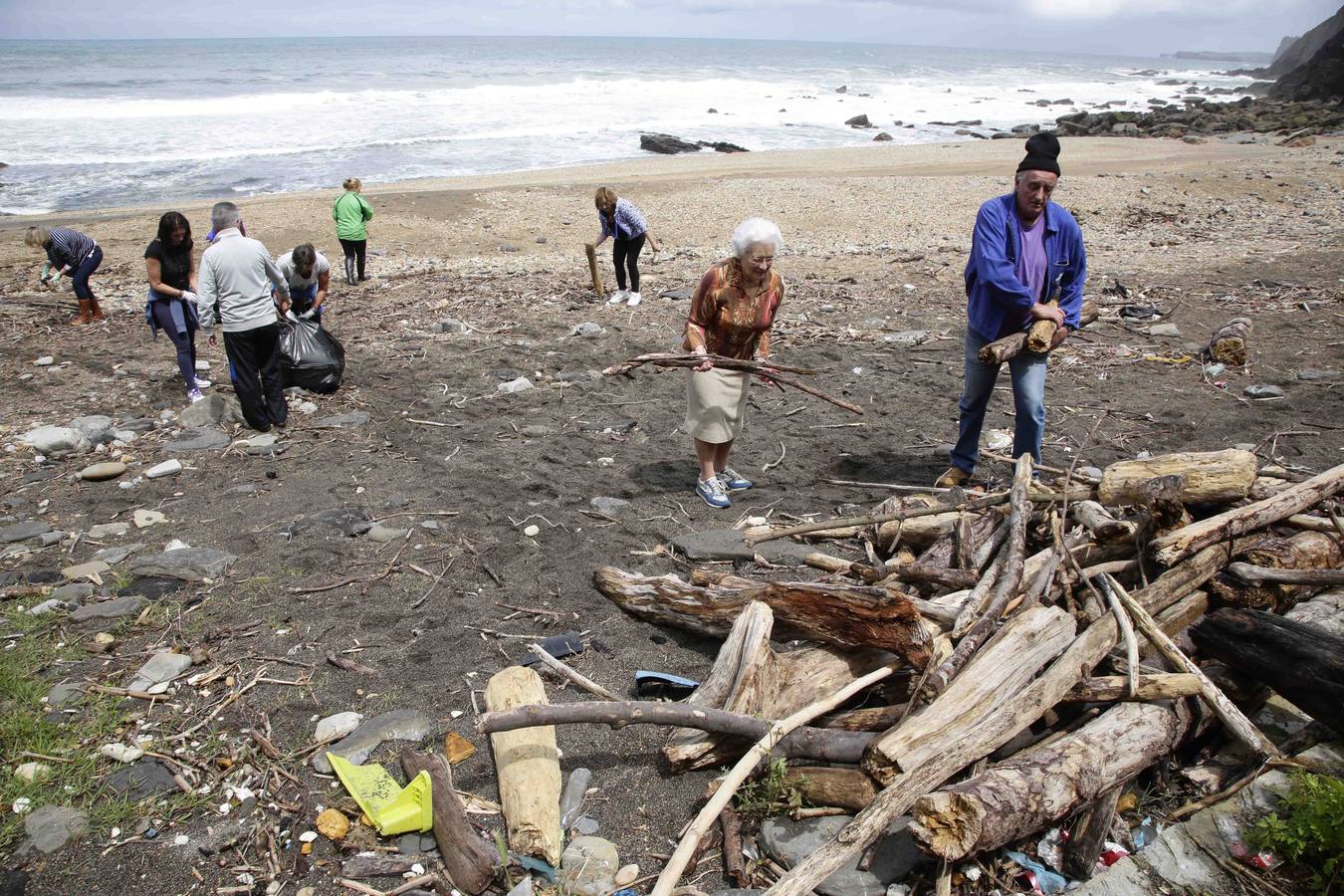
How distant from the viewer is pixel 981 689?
282 centimetres

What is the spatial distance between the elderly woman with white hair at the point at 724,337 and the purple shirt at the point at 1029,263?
1.37 m

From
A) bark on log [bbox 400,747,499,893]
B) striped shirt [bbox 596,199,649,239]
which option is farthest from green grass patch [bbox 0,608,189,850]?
striped shirt [bbox 596,199,649,239]

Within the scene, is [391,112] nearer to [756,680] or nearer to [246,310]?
[246,310]

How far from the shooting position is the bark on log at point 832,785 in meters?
2.76

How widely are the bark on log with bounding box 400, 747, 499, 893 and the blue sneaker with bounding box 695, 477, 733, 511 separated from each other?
2.67 metres

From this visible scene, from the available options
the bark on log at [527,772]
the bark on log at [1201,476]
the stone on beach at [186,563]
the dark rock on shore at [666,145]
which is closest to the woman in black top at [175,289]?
the stone on beach at [186,563]

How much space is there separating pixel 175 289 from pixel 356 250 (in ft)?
14.8

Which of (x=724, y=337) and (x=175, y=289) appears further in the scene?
(x=175, y=289)

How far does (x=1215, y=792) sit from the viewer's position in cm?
270

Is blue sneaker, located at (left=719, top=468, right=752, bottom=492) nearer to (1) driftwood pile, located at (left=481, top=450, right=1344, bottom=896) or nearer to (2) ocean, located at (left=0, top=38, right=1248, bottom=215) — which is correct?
(1) driftwood pile, located at (left=481, top=450, right=1344, bottom=896)

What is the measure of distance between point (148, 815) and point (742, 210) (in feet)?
49.0

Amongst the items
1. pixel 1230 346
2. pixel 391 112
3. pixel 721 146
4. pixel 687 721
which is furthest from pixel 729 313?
pixel 391 112

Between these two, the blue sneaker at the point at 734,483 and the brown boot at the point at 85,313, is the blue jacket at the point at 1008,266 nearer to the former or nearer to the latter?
the blue sneaker at the point at 734,483

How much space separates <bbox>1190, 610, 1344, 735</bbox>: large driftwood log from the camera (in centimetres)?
267
